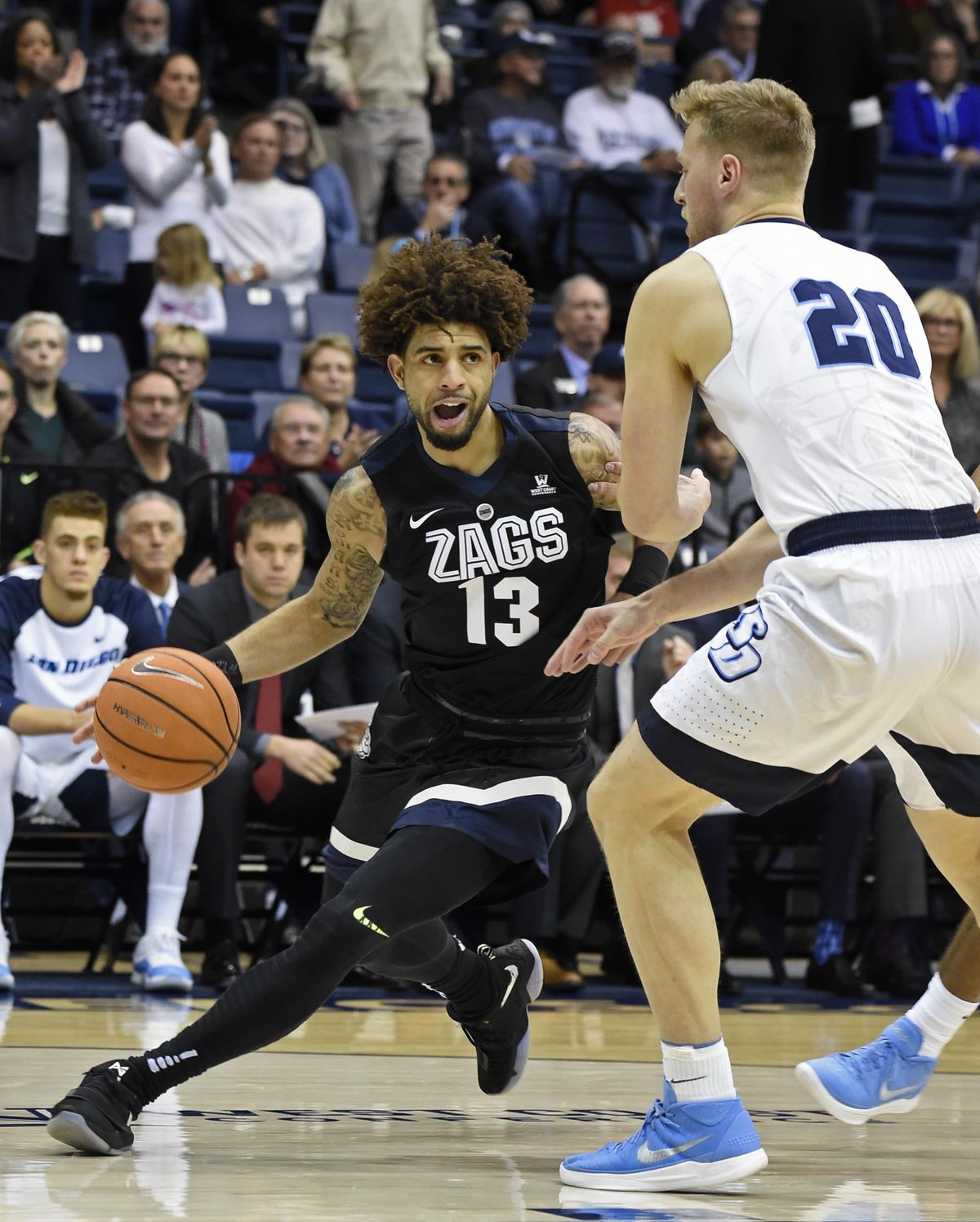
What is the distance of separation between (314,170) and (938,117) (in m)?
5.31

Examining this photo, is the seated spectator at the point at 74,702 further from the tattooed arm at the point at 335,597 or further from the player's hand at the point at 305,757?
the tattooed arm at the point at 335,597

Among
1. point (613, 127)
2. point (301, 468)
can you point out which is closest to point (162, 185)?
point (301, 468)

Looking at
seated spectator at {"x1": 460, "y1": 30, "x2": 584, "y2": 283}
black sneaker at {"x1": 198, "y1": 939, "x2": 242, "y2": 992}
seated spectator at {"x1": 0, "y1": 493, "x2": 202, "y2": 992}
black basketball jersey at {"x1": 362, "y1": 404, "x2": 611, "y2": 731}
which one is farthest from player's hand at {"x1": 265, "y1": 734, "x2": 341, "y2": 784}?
seated spectator at {"x1": 460, "y1": 30, "x2": 584, "y2": 283}

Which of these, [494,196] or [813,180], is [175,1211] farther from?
[813,180]

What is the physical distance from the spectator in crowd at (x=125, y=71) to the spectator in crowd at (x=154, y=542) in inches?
191

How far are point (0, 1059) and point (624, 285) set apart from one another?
8.75 meters

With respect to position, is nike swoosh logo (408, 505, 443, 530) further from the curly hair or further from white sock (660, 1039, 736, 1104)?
white sock (660, 1039, 736, 1104)

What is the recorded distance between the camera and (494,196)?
1211 centimetres

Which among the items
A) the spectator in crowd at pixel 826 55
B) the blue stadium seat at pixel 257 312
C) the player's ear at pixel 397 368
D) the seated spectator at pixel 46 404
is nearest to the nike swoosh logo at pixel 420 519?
the player's ear at pixel 397 368

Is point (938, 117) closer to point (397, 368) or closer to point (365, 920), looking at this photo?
point (397, 368)

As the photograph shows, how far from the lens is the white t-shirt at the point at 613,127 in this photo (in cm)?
1328

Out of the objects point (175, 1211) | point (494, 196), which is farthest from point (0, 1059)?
point (494, 196)

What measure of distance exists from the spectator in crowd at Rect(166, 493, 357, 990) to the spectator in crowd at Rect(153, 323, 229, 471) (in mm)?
1617

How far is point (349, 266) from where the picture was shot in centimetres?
1190
